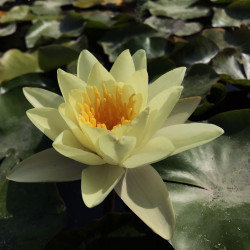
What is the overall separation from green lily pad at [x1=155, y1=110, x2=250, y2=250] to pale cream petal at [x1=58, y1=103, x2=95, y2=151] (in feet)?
1.27

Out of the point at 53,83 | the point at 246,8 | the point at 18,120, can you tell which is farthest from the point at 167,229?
the point at 246,8

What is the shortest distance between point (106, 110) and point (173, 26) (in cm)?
152

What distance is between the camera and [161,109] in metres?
1.03

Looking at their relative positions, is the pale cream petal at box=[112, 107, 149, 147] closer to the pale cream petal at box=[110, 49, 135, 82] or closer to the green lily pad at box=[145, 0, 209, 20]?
the pale cream petal at box=[110, 49, 135, 82]

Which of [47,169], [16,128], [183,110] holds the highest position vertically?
[183,110]

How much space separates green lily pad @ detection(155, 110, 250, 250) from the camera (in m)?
1.10

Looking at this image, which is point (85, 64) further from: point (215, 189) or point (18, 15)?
point (18, 15)

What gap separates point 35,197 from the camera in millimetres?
1292

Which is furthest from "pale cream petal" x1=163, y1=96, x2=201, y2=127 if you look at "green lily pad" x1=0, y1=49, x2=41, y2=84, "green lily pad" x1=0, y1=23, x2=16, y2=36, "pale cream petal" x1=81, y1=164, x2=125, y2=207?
"green lily pad" x1=0, y1=23, x2=16, y2=36

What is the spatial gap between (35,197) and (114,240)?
0.39m

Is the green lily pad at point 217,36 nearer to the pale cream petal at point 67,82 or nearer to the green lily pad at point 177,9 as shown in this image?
the green lily pad at point 177,9

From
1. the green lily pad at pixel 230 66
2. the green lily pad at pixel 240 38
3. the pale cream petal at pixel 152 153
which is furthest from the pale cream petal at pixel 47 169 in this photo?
the green lily pad at pixel 240 38

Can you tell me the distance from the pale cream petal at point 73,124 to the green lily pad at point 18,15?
191 centimetres

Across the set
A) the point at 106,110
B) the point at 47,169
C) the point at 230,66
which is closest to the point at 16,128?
the point at 47,169
